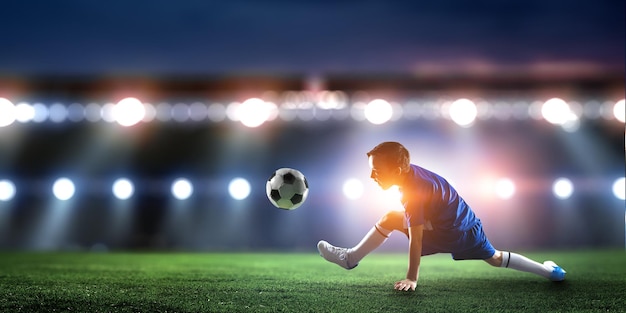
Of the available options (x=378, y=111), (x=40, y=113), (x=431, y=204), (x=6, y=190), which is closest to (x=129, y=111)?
(x=40, y=113)

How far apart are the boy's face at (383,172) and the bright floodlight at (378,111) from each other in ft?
24.2

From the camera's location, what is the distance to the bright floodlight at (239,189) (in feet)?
42.2

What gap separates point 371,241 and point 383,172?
2.10 ft

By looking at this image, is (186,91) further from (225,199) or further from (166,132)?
(225,199)

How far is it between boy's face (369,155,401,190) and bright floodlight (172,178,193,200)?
9746 mm

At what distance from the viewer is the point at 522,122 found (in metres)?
11.6

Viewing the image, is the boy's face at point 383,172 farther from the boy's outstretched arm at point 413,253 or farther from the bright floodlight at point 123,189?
the bright floodlight at point 123,189

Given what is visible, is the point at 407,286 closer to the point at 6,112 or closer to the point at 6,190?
the point at 6,112

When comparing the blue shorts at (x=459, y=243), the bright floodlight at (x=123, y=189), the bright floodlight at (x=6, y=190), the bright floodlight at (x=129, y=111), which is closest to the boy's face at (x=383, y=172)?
the blue shorts at (x=459, y=243)

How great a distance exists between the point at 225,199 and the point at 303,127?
2.70 meters

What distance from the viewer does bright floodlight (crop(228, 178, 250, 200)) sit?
42.2ft

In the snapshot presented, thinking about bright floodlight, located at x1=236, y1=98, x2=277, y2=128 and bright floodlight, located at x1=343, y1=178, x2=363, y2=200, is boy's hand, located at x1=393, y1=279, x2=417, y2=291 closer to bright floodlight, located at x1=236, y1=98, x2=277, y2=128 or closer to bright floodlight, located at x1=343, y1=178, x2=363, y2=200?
bright floodlight, located at x1=236, y1=98, x2=277, y2=128

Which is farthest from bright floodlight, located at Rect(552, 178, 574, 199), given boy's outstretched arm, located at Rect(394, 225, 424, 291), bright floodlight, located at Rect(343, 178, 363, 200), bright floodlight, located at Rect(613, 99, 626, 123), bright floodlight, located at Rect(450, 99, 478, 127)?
boy's outstretched arm, located at Rect(394, 225, 424, 291)

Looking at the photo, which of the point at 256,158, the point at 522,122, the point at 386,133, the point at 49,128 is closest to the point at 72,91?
the point at 49,128
